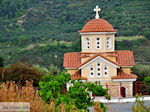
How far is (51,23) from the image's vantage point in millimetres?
88125

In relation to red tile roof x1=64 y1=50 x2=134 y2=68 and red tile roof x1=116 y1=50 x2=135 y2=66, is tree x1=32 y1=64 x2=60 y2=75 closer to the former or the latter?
red tile roof x1=64 y1=50 x2=134 y2=68

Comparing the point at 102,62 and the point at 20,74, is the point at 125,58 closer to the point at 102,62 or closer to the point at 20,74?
the point at 102,62

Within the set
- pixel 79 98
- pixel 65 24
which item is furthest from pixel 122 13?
pixel 79 98

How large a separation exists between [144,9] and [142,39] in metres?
15.2

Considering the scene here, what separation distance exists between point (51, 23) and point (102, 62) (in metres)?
59.7

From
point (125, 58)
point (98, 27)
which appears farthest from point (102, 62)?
point (98, 27)

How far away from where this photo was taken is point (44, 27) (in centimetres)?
8625

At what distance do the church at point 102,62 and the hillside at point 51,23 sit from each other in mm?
27806

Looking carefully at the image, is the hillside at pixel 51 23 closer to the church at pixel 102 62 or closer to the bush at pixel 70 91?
the church at pixel 102 62

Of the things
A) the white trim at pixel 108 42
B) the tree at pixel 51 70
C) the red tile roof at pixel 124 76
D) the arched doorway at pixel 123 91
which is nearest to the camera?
the red tile roof at pixel 124 76

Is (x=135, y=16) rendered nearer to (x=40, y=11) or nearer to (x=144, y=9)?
(x=144, y=9)

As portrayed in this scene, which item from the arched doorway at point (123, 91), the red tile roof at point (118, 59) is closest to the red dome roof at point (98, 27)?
the red tile roof at point (118, 59)

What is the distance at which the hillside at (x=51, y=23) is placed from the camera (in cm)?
6619

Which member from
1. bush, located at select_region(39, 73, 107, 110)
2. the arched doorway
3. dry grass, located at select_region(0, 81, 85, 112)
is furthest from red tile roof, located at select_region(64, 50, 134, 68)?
dry grass, located at select_region(0, 81, 85, 112)
